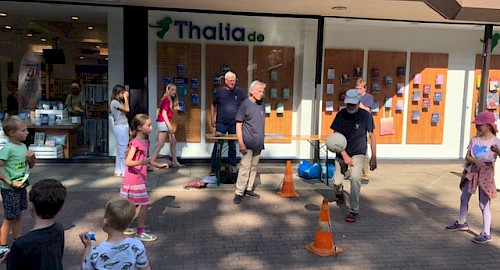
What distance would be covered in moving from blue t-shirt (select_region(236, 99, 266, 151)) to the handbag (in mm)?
4938

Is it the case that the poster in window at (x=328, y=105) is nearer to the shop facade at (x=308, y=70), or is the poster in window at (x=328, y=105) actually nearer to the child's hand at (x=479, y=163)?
the shop facade at (x=308, y=70)

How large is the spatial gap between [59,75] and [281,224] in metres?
6.51

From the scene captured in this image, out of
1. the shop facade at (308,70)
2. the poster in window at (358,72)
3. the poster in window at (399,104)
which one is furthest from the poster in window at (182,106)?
the poster in window at (399,104)

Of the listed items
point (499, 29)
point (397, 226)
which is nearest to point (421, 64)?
point (499, 29)

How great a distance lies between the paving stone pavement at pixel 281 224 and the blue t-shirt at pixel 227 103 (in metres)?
1.25

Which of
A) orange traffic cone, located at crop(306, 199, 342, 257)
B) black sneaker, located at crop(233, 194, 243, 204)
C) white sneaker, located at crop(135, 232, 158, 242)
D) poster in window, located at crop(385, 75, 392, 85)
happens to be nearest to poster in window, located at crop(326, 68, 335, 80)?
poster in window, located at crop(385, 75, 392, 85)

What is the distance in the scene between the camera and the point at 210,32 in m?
9.43

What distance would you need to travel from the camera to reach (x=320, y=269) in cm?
434

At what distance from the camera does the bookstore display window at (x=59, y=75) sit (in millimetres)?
9172

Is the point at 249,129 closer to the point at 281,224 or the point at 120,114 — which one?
the point at 281,224

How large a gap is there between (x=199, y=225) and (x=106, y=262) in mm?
2969

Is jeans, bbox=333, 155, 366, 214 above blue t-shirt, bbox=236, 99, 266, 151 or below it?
below

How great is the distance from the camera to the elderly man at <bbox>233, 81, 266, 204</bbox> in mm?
6355

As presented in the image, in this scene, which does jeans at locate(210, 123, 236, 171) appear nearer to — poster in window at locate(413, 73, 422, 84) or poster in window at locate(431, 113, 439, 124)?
poster in window at locate(413, 73, 422, 84)
